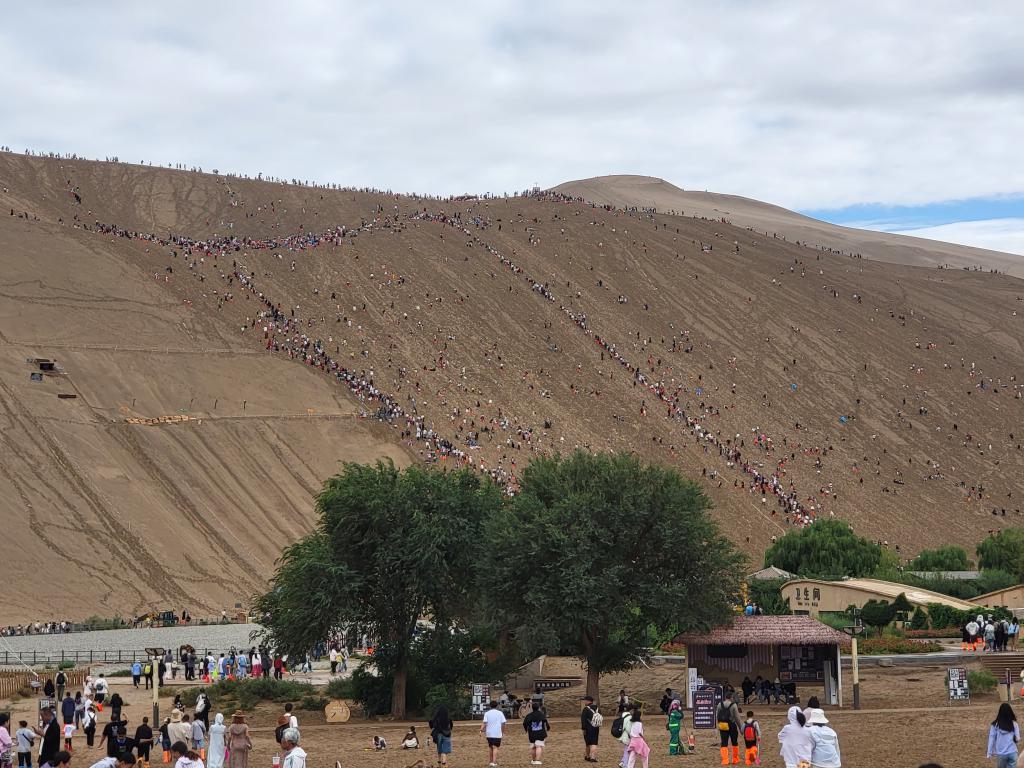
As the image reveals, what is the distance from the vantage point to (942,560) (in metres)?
74.1

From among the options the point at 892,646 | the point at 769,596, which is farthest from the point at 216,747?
the point at 769,596

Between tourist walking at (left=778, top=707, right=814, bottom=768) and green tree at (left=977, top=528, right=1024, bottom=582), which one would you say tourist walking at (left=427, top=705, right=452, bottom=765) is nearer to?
tourist walking at (left=778, top=707, right=814, bottom=768)

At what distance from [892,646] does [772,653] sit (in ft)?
28.6

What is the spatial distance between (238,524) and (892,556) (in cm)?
3430

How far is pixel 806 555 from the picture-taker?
69750 mm

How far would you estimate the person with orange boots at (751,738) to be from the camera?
78.6ft

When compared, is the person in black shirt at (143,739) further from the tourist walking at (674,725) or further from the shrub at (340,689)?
the shrub at (340,689)

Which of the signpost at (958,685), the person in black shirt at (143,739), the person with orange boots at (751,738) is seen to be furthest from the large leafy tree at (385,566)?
the person with orange boots at (751,738)

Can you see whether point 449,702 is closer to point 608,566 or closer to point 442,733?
point 608,566

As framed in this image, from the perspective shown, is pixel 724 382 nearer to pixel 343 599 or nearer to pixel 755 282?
pixel 755 282

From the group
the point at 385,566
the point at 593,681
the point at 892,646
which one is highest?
the point at 385,566

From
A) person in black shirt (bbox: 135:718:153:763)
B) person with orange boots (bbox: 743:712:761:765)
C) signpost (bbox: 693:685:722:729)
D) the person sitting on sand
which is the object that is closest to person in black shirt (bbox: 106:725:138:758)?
person in black shirt (bbox: 135:718:153:763)

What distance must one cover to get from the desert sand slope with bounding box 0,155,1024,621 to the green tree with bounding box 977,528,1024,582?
924 cm

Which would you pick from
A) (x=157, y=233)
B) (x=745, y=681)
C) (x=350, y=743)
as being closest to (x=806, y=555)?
(x=745, y=681)
